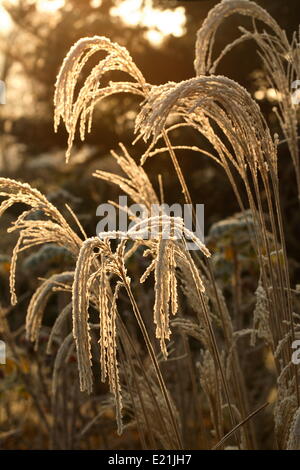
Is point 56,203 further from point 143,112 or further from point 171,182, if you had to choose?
point 143,112

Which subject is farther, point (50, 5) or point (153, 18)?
point (50, 5)

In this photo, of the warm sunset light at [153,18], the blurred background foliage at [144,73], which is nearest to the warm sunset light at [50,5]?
the blurred background foliage at [144,73]

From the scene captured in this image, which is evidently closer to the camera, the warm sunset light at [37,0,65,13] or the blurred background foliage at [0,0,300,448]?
the blurred background foliage at [0,0,300,448]

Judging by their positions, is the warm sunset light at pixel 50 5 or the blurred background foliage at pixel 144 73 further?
the warm sunset light at pixel 50 5

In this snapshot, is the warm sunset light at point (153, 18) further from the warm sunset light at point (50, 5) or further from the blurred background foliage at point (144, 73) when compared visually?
the warm sunset light at point (50, 5)

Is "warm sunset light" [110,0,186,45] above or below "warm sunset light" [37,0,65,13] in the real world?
below

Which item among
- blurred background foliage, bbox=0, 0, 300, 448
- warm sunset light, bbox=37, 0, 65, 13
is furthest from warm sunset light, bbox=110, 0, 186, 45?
warm sunset light, bbox=37, 0, 65, 13

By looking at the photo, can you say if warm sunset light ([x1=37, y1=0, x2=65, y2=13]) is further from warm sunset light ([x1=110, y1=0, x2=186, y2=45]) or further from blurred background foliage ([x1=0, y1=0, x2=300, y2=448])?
warm sunset light ([x1=110, y1=0, x2=186, y2=45])

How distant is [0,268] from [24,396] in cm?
62

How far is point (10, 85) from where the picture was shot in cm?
1200

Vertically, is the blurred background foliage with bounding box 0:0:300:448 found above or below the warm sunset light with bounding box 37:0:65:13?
below

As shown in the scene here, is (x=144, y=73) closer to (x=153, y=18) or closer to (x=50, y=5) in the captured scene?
(x=153, y=18)

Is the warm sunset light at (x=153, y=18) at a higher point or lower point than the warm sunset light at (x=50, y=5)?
lower

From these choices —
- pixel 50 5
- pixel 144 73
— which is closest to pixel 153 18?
pixel 144 73
